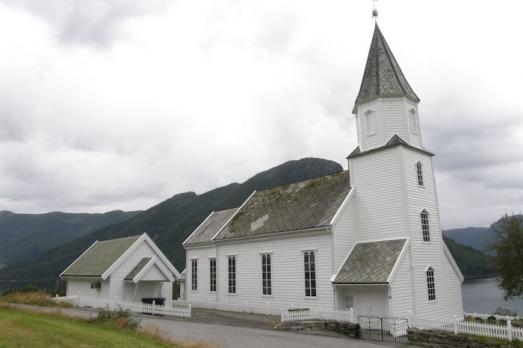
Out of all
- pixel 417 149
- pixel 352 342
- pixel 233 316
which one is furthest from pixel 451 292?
A: pixel 233 316

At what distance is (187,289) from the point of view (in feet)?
124

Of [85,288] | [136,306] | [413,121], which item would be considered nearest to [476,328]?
[413,121]

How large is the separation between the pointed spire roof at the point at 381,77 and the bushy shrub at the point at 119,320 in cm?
1887

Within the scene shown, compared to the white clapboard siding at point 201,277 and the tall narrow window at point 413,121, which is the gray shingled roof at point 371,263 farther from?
the white clapboard siding at point 201,277

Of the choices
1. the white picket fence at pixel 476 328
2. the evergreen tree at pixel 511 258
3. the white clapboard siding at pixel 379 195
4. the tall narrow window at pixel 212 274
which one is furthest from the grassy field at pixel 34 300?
the evergreen tree at pixel 511 258

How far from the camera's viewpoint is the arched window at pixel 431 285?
25312 millimetres

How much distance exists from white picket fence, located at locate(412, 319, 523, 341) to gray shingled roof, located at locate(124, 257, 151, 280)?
720 inches

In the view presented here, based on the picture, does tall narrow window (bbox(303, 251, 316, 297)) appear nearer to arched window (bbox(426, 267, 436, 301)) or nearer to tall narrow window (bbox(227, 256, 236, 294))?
arched window (bbox(426, 267, 436, 301))

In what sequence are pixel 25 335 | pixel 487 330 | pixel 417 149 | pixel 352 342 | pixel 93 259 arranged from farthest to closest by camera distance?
pixel 93 259, pixel 417 149, pixel 487 330, pixel 352 342, pixel 25 335

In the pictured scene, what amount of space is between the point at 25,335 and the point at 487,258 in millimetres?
38334

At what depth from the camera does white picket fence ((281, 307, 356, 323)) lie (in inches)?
931

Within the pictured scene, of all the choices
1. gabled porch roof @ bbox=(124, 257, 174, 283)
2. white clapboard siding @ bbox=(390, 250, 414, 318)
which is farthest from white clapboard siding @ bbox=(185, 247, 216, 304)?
white clapboard siding @ bbox=(390, 250, 414, 318)

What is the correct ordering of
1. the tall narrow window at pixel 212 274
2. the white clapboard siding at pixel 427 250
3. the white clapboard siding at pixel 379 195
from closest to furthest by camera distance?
1. the white clapboard siding at pixel 427 250
2. the white clapboard siding at pixel 379 195
3. the tall narrow window at pixel 212 274

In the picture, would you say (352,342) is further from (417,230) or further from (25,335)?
(25,335)
